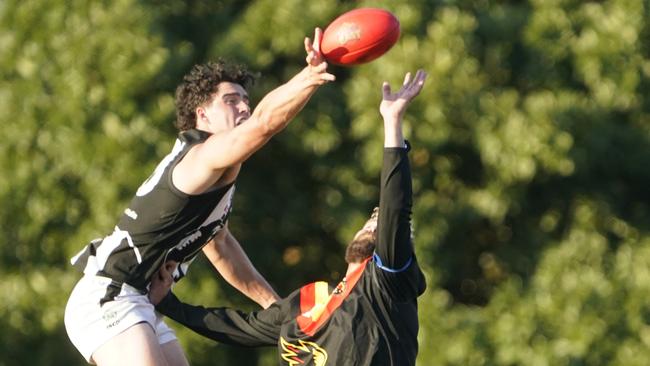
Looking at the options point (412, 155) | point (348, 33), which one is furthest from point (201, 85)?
point (412, 155)

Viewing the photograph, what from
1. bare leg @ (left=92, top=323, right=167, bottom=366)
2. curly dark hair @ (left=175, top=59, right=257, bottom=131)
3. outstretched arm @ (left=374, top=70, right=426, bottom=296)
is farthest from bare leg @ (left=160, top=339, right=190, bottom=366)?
outstretched arm @ (left=374, top=70, right=426, bottom=296)

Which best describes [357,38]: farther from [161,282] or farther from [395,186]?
[161,282]

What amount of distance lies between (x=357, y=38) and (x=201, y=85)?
3.70 feet

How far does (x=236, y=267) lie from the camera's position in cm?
763

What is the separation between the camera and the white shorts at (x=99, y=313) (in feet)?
21.9

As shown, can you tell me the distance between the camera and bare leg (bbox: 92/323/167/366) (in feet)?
21.6

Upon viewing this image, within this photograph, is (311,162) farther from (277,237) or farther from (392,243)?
(392,243)

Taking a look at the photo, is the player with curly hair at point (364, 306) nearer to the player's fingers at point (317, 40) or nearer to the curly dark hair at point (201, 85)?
the player's fingers at point (317, 40)

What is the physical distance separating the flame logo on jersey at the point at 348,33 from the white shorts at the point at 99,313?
4.76 ft

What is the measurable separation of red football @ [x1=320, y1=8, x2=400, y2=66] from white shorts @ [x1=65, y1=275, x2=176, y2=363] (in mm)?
1380

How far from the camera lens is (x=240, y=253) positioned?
768 centimetres

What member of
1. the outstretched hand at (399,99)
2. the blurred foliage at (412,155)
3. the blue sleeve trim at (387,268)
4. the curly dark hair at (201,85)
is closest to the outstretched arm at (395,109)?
the outstretched hand at (399,99)

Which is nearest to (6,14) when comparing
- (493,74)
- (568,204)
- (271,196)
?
(271,196)

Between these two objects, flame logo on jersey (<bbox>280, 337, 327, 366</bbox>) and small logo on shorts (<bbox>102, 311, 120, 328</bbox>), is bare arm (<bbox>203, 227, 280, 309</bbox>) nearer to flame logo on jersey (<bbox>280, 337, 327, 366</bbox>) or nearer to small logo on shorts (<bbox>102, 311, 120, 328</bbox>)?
flame logo on jersey (<bbox>280, 337, 327, 366</bbox>)
